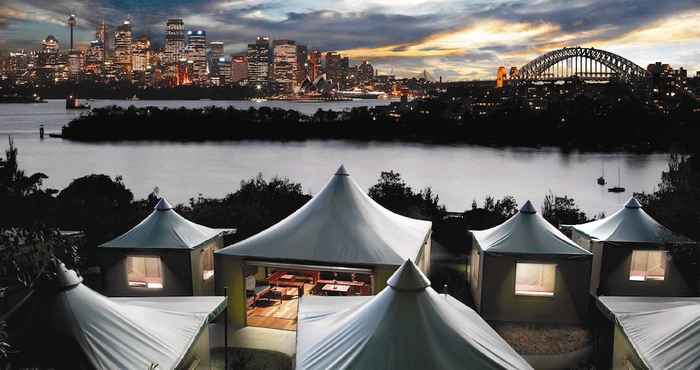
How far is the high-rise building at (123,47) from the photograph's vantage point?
3312 inches

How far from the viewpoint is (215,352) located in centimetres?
724

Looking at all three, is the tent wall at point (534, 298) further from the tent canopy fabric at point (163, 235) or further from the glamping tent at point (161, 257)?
the tent canopy fabric at point (163, 235)

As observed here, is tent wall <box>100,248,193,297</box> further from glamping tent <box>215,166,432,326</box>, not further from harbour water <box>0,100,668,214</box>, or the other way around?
harbour water <box>0,100,668,214</box>

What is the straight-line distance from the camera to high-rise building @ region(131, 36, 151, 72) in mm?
86125

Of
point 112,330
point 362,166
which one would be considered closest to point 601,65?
point 362,166

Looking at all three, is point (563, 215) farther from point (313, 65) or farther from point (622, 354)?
point (313, 65)

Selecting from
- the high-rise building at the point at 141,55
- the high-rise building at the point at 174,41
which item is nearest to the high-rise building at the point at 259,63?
the high-rise building at the point at 174,41

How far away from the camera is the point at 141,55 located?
8825 centimetres

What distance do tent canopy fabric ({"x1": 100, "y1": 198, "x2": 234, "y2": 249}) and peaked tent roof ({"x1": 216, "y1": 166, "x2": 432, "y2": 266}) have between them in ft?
3.98

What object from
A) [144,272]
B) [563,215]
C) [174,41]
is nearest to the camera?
[144,272]

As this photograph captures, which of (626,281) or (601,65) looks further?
(601,65)

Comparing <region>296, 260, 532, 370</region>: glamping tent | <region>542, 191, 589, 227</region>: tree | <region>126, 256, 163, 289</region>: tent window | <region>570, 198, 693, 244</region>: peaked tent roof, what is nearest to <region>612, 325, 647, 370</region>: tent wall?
<region>296, 260, 532, 370</region>: glamping tent

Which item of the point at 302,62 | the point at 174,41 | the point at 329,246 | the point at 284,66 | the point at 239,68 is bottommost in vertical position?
the point at 329,246

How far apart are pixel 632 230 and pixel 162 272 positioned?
8138mm
